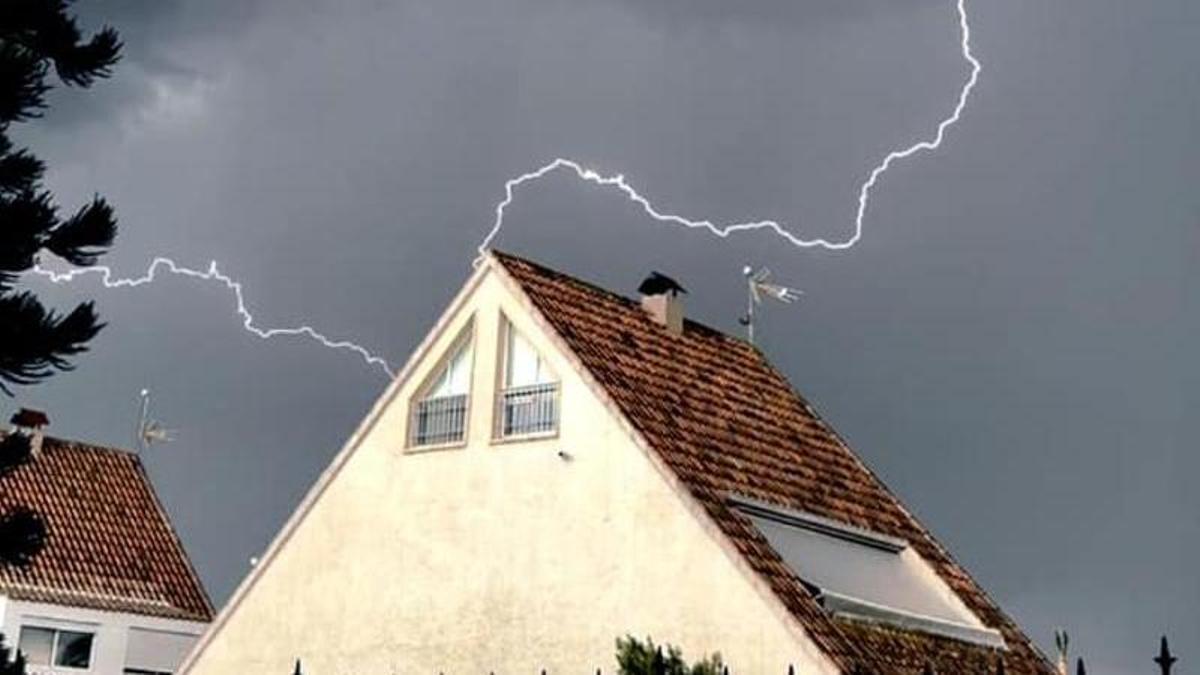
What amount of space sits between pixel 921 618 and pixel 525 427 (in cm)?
691

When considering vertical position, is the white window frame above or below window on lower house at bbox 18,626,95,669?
above

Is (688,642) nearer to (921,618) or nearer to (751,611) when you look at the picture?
(751,611)

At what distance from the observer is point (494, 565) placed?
26391 millimetres

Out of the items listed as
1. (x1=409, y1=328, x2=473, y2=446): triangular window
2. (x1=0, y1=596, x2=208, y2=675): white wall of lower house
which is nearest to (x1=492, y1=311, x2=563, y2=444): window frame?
(x1=409, y1=328, x2=473, y2=446): triangular window

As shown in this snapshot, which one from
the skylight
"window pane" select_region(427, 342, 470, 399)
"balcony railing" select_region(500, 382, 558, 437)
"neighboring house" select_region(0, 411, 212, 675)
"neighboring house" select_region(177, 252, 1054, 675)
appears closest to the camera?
"neighboring house" select_region(177, 252, 1054, 675)

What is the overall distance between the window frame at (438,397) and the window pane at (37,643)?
54.5 ft

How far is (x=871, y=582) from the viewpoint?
27.8 metres

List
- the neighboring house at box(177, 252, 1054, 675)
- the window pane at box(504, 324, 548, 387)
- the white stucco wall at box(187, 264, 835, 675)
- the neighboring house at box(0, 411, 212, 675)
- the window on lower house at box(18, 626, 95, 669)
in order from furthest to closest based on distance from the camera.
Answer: the neighboring house at box(0, 411, 212, 675) → the window on lower house at box(18, 626, 95, 669) → the window pane at box(504, 324, 548, 387) → the neighboring house at box(177, 252, 1054, 675) → the white stucco wall at box(187, 264, 835, 675)

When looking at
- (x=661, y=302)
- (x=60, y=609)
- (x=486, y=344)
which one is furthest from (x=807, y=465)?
(x=60, y=609)

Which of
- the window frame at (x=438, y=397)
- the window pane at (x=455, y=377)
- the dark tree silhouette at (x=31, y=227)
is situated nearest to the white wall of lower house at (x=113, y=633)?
the window frame at (x=438, y=397)

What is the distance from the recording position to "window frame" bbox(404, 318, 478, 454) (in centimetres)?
2767

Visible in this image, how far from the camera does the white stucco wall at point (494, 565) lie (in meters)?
23.9

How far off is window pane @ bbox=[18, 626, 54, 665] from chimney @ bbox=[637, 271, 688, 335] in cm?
1837

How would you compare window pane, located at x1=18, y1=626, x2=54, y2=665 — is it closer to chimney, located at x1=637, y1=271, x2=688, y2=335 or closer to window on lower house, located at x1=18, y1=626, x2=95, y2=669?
window on lower house, located at x1=18, y1=626, x2=95, y2=669
